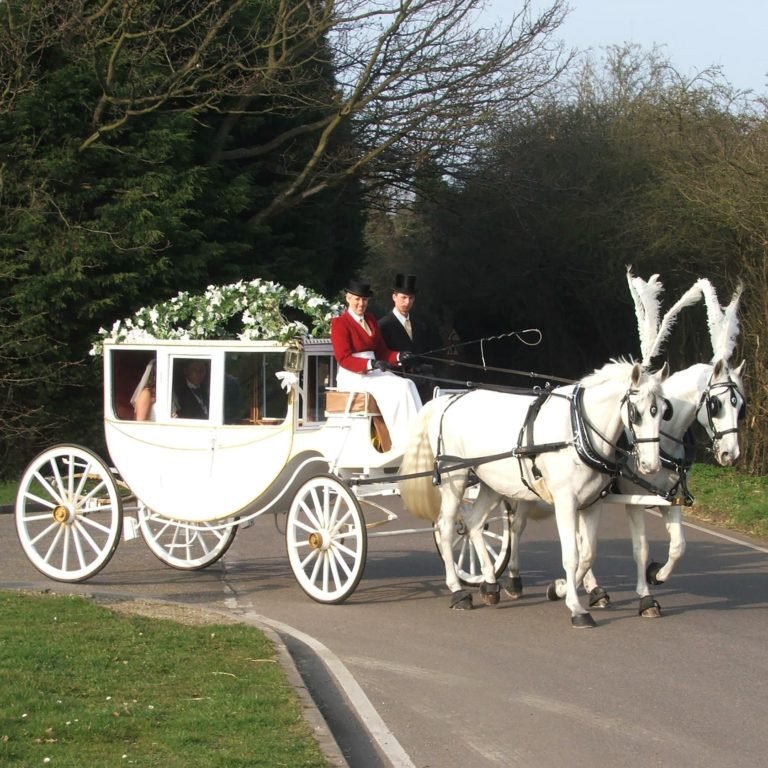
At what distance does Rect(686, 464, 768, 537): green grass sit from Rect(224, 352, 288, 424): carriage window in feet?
22.3

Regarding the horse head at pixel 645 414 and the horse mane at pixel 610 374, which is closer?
the horse head at pixel 645 414

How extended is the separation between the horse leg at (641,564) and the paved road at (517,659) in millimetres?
148

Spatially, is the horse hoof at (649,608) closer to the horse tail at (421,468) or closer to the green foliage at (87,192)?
the horse tail at (421,468)

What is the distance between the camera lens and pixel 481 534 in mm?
10602

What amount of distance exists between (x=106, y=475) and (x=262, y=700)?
4.79 meters

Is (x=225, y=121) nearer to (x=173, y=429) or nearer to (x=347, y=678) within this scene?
(x=173, y=429)

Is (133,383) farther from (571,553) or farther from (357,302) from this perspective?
(571,553)

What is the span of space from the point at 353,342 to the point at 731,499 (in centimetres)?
859

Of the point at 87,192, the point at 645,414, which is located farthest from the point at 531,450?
the point at 87,192

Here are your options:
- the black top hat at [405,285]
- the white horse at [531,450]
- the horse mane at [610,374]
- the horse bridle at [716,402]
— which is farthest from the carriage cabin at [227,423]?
the horse bridle at [716,402]

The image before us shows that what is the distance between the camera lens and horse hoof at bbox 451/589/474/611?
1031 cm

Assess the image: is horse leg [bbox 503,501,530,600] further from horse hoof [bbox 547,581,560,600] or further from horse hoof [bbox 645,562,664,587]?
horse hoof [bbox 645,562,664,587]

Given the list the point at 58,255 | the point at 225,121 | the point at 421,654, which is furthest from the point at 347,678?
the point at 225,121

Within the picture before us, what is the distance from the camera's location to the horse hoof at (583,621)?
31.1 feet
